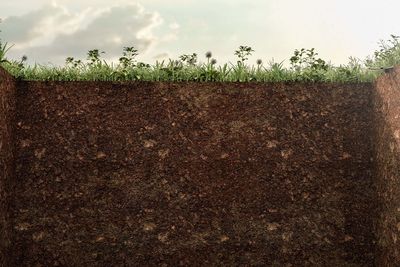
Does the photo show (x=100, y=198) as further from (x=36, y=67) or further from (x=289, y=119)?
(x=289, y=119)

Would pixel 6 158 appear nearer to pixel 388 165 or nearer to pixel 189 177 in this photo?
pixel 189 177

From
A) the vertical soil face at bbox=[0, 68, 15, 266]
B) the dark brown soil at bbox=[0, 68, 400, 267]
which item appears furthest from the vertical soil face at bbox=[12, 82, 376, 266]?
the vertical soil face at bbox=[0, 68, 15, 266]

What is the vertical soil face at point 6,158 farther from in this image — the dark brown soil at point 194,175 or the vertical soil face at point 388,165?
the vertical soil face at point 388,165

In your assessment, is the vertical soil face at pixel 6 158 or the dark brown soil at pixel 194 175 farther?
the dark brown soil at pixel 194 175

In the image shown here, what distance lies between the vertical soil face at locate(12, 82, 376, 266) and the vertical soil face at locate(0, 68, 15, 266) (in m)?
0.16

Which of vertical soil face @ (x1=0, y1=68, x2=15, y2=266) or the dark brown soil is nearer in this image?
vertical soil face @ (x1=0, y1=68, x2=15, y2=266)

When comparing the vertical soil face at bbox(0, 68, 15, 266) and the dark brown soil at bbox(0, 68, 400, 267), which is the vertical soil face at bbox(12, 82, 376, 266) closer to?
the dark brown soil at bbox(0, 68, 400, 267)

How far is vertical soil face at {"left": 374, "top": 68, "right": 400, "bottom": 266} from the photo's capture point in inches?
225

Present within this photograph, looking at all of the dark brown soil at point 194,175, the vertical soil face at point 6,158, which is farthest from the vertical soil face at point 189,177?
the vertical soil face at point 6,158

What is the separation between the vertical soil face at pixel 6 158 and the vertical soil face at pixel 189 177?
0.52 feet

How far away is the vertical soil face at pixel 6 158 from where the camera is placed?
572cm

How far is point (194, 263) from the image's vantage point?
6113mm

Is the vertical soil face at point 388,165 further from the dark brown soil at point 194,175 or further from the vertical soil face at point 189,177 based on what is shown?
the vertical soil face at point 189,177

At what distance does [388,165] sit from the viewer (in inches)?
234
